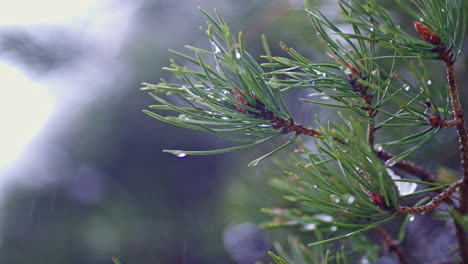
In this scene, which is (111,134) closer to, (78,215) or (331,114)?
(78,215)

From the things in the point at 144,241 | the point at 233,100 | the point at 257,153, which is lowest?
the point at 144,241

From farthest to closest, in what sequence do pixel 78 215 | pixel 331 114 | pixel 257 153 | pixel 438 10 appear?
pixel 78 215 < pixel 257 153 < pixel 331 114 < pixel 438 10

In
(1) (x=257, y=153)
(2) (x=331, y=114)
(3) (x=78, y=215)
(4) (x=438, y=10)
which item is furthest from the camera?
(3) (x=78, y=215)

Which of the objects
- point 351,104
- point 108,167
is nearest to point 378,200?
point 351,104

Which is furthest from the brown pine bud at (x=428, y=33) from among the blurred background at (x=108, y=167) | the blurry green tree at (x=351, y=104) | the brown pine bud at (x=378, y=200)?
the blurred background at (x=108, y=167)

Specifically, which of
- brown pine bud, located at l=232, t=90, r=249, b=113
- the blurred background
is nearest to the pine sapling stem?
brown pine bud, located at l=232, t=90, r=249, b=113

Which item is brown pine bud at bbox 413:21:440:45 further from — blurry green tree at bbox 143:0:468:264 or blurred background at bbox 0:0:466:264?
blurred background at bbox 0:0:466:264

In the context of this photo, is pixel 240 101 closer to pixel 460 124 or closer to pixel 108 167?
pixel 460 124

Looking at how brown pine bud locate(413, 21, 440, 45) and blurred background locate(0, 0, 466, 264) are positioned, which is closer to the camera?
brown pine bud locate(413, 21, 440, 45)

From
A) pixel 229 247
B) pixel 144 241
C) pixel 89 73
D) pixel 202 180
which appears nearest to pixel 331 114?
pixel 229 247

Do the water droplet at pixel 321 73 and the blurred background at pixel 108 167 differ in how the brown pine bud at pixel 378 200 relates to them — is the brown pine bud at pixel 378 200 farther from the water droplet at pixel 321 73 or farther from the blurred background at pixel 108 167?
the blurred background at pixel 108 167

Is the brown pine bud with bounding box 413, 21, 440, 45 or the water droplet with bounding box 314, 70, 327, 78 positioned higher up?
the brown pine bud with bounding box 413, 21, 440, 45
